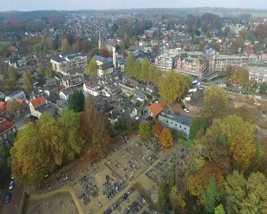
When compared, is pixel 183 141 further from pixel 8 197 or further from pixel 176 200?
pixel 8 197

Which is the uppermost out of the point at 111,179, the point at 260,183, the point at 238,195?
the point at 260,183

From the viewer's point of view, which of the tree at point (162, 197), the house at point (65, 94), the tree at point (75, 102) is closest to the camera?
the tree at point (162, 197)

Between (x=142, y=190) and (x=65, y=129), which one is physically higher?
(x=65, y=129)

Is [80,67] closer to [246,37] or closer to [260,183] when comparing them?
[260,183]

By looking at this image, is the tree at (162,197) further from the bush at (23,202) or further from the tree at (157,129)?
the bush at (23,202)

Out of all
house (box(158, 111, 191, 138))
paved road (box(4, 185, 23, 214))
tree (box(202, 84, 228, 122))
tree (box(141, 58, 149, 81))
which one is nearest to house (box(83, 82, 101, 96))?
tree (box(141, 58, 149, 81))

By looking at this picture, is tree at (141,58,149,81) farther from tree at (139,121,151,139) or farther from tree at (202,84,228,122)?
tree at (139,121,151,139)

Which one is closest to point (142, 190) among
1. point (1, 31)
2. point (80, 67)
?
point (80, 67)

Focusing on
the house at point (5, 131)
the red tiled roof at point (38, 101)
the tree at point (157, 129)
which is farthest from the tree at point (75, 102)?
the tree at point (157, 129)
